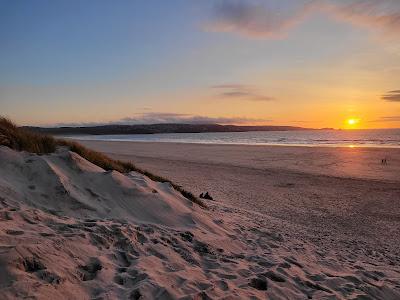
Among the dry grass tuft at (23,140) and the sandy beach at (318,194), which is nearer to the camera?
the dry grass tuft at (23,140)

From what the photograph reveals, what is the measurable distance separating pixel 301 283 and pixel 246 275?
710mm

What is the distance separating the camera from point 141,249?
204 inches

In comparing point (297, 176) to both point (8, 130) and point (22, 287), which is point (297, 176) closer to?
point (8, 130)

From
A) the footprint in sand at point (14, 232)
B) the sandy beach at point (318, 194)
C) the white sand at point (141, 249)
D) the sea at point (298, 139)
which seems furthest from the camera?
the sea at point (298, 139)

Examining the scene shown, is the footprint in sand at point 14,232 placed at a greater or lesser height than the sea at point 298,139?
greater

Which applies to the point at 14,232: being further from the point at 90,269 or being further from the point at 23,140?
the point at 23,140

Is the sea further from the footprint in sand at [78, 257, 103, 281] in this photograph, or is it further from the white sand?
the footprint in sand at [78, 257, 103, 281]

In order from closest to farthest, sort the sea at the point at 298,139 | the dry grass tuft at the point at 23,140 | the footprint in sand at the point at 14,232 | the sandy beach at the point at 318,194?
the footprint in sand at the point at 14,232
the dry grass tuft at the point at 23,140
the sandy beach at the point at 318,194
the sea at the point at 298,139

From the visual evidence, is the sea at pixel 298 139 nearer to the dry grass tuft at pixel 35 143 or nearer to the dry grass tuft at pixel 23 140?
the dry grass tuft at pixel 35 143

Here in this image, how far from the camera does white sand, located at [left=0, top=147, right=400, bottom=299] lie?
3.98 m

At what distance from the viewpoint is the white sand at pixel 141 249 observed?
13.1 ft

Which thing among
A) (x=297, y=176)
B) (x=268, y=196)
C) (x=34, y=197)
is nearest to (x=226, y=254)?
(x=34, y=197)

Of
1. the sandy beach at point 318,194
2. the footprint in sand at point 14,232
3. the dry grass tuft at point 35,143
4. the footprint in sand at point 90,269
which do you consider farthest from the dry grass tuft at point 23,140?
the sandy beach at point 318,194

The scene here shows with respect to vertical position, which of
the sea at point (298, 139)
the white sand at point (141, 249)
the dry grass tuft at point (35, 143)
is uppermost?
the dry grass tuft at point (35, 143)
